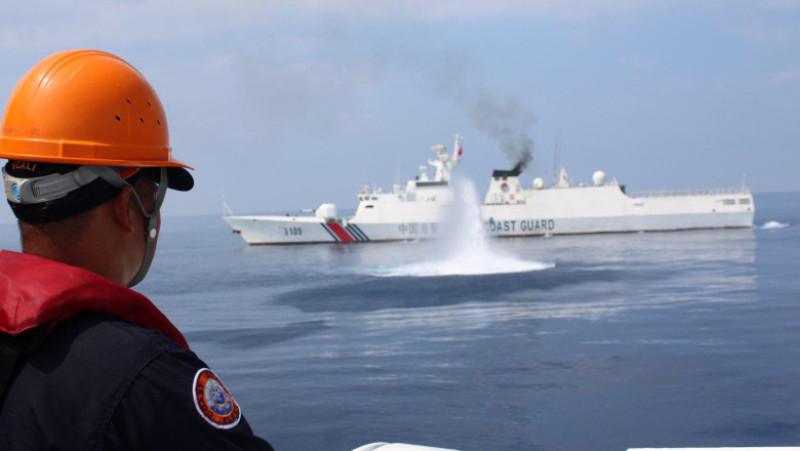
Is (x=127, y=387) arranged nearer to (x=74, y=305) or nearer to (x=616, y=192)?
(x=74, y=305)

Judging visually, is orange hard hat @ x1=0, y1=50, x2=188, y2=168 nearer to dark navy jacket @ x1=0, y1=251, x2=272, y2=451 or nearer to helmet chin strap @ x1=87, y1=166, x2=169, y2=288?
helmet chin strap @ x1=87, y1=166, x2=169, y2=288

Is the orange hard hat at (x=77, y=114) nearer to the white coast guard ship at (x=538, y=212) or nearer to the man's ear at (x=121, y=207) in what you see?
the man's ear at (x=121, y=207)

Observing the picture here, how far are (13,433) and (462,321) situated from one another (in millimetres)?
13658

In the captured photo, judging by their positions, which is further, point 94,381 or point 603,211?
point 603,211

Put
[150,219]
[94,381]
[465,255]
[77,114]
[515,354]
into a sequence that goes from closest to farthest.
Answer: [94,381] < [77,114] < [150,219] < [515,354] < [465,255]

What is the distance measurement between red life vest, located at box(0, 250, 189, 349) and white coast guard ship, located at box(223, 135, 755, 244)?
42.6m

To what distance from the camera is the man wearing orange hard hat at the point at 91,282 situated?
105 cm

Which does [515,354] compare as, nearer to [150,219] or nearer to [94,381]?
[150,219]

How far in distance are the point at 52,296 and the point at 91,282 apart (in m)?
0.06

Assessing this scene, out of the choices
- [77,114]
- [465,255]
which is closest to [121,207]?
[77,114]

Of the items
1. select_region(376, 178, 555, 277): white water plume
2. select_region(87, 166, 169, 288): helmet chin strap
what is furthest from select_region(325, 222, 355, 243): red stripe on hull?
select_region(87, 166, 169, 288): helmet chin strap

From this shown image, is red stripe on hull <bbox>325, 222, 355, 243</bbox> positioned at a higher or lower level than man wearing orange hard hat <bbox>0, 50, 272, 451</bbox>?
lower

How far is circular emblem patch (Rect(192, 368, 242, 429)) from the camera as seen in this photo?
3.53 ft

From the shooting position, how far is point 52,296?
3.59ft
